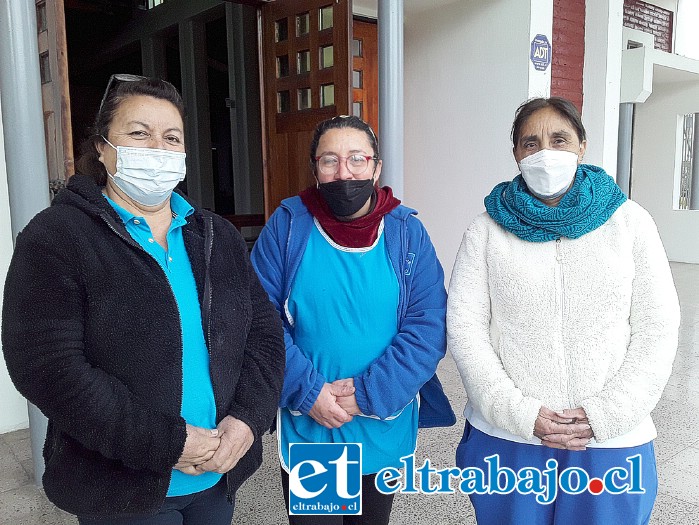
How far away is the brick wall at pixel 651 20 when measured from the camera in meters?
8.64

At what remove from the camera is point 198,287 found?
134cm

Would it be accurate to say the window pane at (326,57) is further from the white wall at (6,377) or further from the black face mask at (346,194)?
the black face mask at (346,194)

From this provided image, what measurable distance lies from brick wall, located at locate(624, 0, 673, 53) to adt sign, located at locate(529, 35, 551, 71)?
16.6ft

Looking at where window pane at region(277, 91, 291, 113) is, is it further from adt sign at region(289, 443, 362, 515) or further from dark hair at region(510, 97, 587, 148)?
adt sign at region(289, 443, 362, 515)

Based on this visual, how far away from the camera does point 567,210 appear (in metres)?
1.54

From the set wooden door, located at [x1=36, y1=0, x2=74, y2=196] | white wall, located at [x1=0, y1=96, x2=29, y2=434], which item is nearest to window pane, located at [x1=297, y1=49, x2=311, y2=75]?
wooden door, located at [x1=36, y1=0, x2=74, y2=196]

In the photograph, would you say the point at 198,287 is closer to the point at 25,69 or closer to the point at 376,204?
the point at 376,204

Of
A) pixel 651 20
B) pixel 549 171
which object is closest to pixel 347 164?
pixel 549 171

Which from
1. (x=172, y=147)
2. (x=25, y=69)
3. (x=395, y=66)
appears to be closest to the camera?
(x=172, y=147)

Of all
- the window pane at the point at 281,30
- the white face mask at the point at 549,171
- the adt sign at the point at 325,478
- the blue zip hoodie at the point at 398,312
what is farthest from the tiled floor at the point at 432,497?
the window pane at the point at 281,30

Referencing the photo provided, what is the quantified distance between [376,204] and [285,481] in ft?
2.83

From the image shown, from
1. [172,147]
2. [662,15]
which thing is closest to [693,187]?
[662,15]

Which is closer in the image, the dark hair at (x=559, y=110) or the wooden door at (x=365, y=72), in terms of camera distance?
the dark hair at (x=559, y=110)

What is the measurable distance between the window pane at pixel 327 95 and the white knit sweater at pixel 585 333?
2.39 metres
